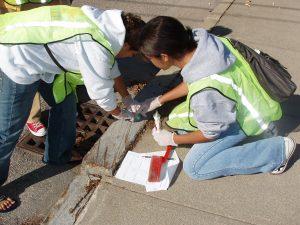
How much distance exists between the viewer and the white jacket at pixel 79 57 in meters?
2.15

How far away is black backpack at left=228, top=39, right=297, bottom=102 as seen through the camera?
2.50 m

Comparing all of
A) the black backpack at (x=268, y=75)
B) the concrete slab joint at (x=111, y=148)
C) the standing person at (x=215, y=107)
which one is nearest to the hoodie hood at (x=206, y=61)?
the standing person at (x=215, y=107)

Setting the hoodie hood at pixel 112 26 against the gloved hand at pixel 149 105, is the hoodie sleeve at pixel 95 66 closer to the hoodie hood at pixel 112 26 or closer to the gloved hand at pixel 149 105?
the hoodie hood at pixel 112 26

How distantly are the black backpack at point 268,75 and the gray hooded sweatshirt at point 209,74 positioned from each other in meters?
0.18

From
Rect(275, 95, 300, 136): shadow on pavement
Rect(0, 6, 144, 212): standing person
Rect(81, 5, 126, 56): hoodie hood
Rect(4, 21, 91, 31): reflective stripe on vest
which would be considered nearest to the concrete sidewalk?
Rect(275, 95, 300, 136): shadow on pavement

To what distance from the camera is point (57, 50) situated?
2.22 meters

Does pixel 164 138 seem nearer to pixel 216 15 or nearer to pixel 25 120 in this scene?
pixel 25 120

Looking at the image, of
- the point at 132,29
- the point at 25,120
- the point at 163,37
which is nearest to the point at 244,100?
the point at 163,37

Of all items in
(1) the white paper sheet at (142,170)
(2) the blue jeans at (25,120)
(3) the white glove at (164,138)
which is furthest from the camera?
(3) the white glove at (164,138)

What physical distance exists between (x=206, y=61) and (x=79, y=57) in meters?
0.71

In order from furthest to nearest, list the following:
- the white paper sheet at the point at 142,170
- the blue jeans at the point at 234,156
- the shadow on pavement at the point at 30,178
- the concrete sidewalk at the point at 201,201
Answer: the shadow on pavement at the point at 30,178 → the white paper sheet at the point at 142,170 → the blue jeans at the point at 234,156 → the concrete sidewalk at the point at 201,201

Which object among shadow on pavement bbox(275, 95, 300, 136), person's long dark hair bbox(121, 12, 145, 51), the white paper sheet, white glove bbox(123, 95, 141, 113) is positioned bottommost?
the white paper sheet

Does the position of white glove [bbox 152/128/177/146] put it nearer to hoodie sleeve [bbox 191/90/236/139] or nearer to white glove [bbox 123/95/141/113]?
white glove [bbox 123/95/141/113]

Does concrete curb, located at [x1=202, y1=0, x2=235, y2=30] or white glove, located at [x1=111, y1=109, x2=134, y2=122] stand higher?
white glove, located at [x1=111, y1=109, x2=134, y2=122]
